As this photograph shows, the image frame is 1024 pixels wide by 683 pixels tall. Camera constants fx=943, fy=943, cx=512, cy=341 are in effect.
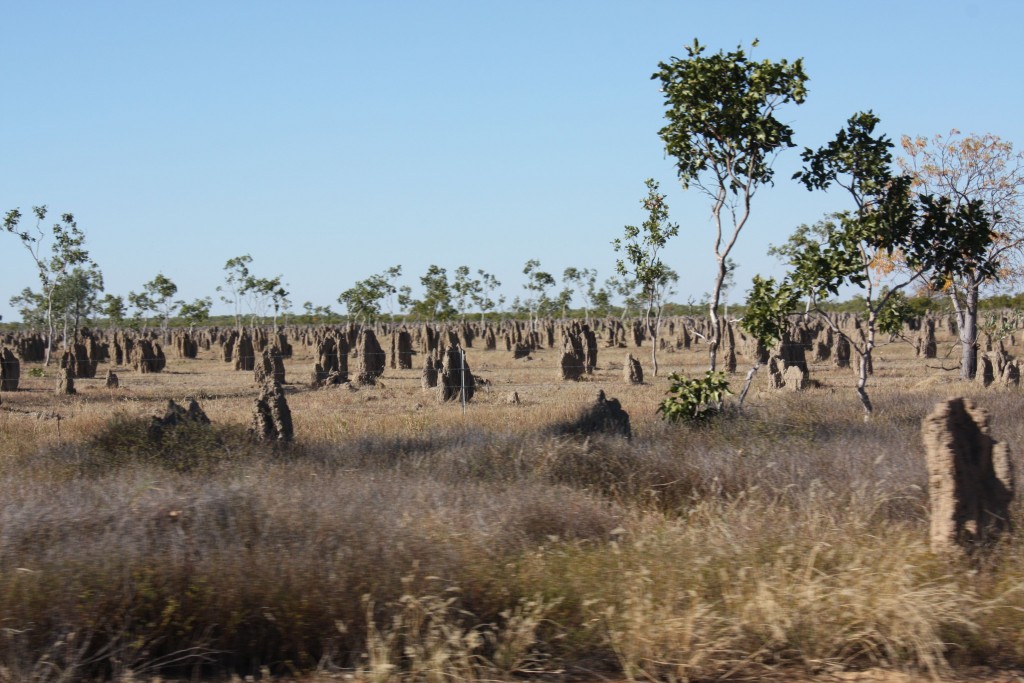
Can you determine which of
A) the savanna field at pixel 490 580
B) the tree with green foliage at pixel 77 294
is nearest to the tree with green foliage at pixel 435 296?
the tree with green foliage at pixel 77 294

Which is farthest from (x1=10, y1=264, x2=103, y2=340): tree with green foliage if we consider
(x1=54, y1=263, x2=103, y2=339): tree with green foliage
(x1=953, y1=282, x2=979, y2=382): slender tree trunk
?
(x1=953, y1=282, x2=979, y2=382): slender tree trunk

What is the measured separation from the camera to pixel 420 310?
81812 millimetres

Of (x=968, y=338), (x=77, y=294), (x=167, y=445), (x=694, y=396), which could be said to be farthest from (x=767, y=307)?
(x=77, y=294)

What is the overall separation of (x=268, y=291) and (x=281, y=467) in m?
83.8

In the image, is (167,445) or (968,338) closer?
(167,445)

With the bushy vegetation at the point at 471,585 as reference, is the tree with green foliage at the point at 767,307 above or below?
above

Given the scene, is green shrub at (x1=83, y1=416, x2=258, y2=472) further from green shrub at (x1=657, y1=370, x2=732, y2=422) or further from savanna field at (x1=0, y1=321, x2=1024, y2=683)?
green shrub at (x1=657, y1=370, x2=732, y2=422)

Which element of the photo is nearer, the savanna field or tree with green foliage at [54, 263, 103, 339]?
the savanna field

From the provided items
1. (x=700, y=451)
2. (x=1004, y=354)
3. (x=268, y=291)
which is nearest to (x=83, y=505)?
(x=700, y=451)

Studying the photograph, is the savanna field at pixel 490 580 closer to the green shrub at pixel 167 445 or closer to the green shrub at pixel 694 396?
the green shrub at pixel 167 445

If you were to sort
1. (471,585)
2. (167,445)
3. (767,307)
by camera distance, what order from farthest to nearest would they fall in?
(767,307) → (167,445) → (471,585)

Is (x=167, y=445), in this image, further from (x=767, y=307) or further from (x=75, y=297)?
(x=75, y=297)

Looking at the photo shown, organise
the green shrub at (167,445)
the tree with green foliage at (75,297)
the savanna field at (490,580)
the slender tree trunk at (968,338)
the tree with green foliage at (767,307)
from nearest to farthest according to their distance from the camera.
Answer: the savanna field at (490,580)
the green shrub at (167,445)
the tree with green foliage at (767,307)
the slender tree trunk at (968,338)
the tree with green foliage at (75,297)

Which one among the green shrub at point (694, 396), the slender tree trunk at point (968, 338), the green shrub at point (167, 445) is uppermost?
the slender tree trunk at point (968, 338)
